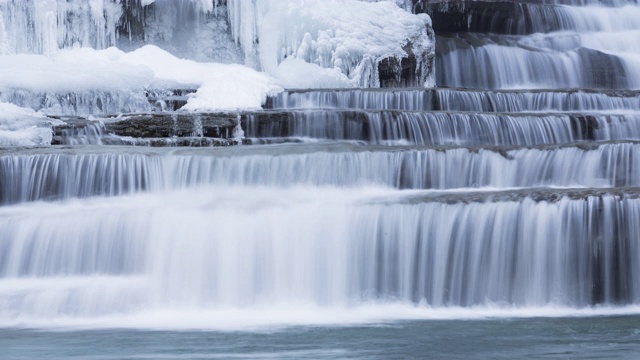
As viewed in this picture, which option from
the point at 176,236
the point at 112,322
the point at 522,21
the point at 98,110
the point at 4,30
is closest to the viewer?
the point at 112,322

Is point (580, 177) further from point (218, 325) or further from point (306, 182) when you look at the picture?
point (218, 325)

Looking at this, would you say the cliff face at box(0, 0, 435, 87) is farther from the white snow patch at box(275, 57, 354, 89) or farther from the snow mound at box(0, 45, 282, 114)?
the snow mound at box(0, 45, 282, 114)

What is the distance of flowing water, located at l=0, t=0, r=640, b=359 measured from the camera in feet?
23.9

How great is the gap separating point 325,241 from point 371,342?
85.5 inches

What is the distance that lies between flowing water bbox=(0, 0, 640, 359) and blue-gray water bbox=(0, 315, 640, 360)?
3 cm

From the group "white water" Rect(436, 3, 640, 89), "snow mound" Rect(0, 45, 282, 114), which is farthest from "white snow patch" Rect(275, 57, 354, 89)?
"white water" Rect(436, 3, 640, 89)

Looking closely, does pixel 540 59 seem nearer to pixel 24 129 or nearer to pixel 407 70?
pixel 407 70

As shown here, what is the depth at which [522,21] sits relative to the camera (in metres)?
19.0

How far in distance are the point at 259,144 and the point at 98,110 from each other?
2.94 meters

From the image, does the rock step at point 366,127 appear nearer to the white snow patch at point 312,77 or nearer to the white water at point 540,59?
the white snow patch at point 312,77

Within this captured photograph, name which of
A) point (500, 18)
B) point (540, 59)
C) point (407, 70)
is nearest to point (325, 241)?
point (407, 70)

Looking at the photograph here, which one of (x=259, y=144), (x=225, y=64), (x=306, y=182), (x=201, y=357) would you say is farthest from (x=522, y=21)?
(x=201, y=357)

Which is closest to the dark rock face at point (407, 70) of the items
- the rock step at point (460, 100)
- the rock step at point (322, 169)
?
the rock step at point (460, 100)

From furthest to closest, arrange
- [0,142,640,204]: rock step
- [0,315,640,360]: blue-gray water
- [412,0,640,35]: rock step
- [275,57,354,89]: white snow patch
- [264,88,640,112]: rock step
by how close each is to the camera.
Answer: [412,0,640,35]: rock step < [275,57,354,89]: white snow patch < [264,88,640,112]: rock step < [0,142,640,204]: rock step < [0,315,640,360]: blue-gray water
